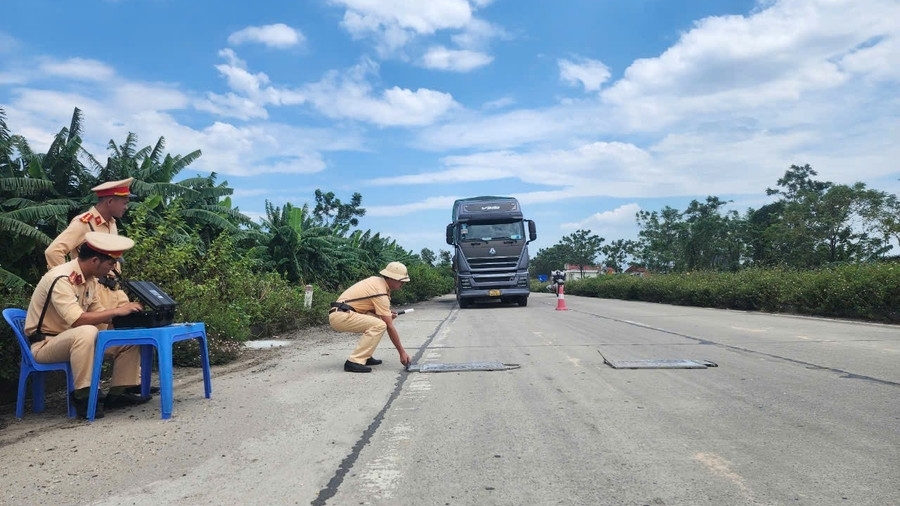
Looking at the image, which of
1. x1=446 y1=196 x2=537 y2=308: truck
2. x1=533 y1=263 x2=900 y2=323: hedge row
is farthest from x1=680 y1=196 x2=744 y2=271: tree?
x1=446 y1=196 x2=537 y2=308: truck

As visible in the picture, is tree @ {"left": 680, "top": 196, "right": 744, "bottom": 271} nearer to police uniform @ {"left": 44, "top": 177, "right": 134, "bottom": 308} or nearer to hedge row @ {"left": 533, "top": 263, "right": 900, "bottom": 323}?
hedge row @ {"left": 533, "top": 263, "right": 900, "bottom": 323}

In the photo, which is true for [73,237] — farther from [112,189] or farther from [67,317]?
[67,317]

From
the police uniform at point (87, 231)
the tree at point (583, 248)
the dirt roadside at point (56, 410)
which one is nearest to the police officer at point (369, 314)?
the dirt roadside at point (56, 410)

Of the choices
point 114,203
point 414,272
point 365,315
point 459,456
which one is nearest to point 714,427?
point 459,456

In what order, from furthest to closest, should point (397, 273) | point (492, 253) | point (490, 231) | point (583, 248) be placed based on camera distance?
point (583, 248), point (490, 231), point (492, 253), point (397, 273)

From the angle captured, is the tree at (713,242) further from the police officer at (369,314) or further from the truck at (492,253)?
the police officer at (369,314)

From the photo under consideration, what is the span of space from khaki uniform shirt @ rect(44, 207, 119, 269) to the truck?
17.0 meters

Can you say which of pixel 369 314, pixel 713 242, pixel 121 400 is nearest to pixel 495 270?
pixel 369 314

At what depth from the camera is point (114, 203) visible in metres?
5.53

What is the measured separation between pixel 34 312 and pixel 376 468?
10.6 ft

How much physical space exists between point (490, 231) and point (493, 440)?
718 inches

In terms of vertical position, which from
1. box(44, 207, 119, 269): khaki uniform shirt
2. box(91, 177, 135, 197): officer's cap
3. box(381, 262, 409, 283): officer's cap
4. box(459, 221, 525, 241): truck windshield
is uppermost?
box(459, 221, 525, 241): truck windshield

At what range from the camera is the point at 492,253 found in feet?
72.4

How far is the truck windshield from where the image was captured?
2238 centimetres
